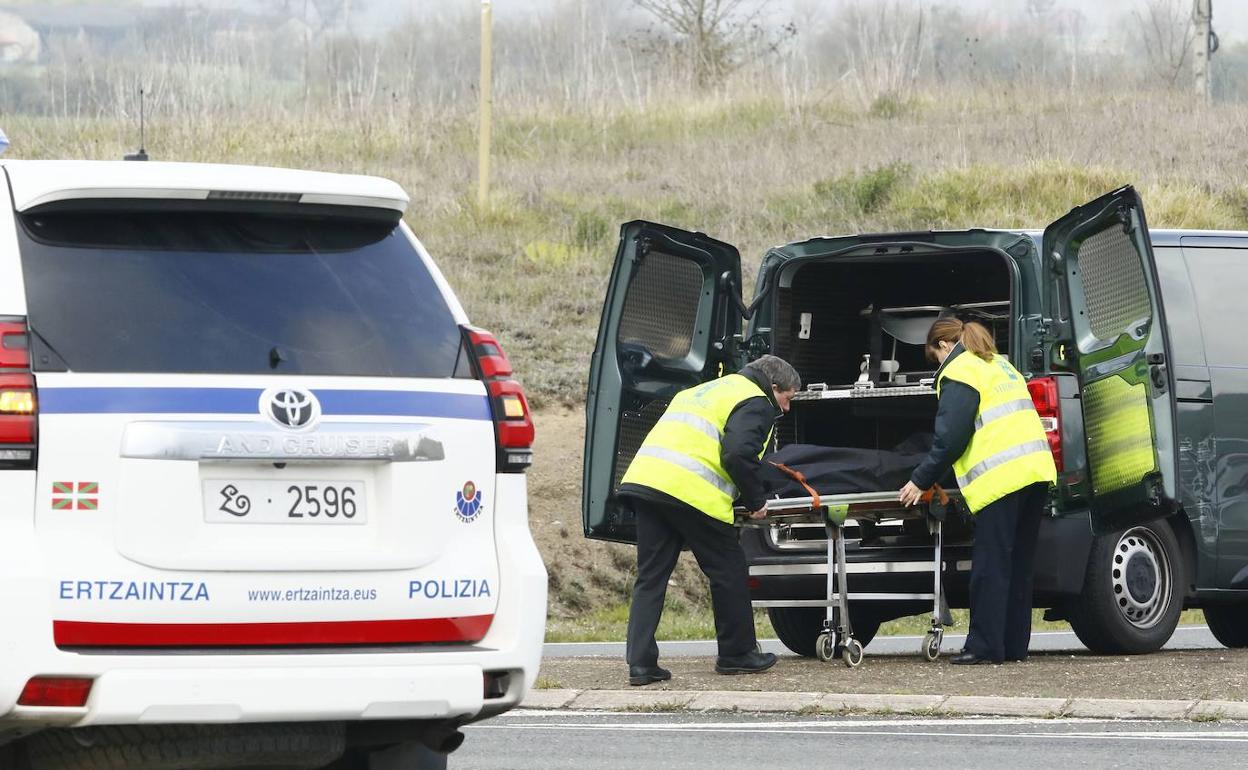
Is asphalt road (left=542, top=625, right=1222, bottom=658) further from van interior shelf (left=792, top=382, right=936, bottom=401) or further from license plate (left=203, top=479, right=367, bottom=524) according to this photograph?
license plate (left=203, top=479, right=367, bottom=524)

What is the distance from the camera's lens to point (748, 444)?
1040cm

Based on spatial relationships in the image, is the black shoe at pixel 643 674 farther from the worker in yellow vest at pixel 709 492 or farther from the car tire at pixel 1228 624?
the car tire at pixel 1228 624

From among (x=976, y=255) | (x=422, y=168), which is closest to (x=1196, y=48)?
(x=422, y=168)

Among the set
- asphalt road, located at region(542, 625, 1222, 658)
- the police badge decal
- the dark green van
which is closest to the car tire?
asphalt road, located at region(542, 625, 1222, 658)

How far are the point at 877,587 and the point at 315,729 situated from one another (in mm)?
5636

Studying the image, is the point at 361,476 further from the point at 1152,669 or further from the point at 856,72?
the point at 856,72

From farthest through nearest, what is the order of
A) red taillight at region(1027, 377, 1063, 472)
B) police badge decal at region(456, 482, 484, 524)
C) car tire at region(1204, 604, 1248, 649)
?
car tire at region(1204, 604, 1248, 649) → red taillight at region(1027, 377, 1063, 472) → police badge decal at region(456, 482, 484, 524)

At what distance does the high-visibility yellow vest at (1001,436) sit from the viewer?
413 inches

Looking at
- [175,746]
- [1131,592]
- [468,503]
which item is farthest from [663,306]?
[175,746]

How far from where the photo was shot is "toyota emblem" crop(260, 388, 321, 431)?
5.73 m

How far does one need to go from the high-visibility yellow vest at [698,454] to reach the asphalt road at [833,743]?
51.5 inches

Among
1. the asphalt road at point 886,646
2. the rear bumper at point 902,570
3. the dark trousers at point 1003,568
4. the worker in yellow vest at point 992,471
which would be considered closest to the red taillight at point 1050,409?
the worker in yellow vest at point 992,471

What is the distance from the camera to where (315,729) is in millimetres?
5875

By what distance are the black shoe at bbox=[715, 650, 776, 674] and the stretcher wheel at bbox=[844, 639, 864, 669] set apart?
0.43m
